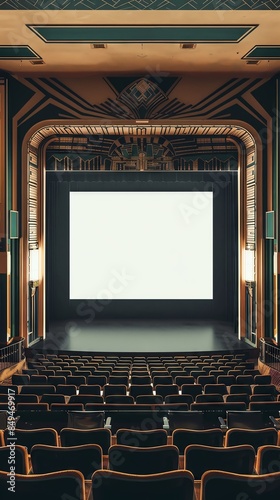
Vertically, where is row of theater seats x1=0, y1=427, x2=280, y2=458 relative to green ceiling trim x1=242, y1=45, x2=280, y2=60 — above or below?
below

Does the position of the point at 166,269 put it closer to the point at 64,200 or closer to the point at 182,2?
the point at 64,200

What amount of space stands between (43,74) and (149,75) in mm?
2794

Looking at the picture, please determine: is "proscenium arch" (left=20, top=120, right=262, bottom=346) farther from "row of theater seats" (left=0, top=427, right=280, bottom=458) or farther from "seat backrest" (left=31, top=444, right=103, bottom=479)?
"seat backrest" (left=31, top=444, right=103, bottom=479)

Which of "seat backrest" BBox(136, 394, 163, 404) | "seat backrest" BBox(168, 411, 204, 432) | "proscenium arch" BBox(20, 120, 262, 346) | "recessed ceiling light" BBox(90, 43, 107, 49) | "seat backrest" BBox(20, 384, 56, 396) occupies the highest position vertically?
"recessed ceiling light" BBox(90, 43, 107, 49)

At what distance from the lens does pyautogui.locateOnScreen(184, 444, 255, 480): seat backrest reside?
10.4ft

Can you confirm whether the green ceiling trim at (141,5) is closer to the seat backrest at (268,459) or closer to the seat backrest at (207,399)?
the seat backrest at (207,399)

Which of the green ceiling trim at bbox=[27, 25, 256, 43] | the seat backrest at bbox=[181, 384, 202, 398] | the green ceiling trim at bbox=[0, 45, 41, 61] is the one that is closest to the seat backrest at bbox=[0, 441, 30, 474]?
the seat backrest at bbox=[181, 384, 202, 398]

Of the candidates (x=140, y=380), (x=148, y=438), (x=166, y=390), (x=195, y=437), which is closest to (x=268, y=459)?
(x=195, y=437)

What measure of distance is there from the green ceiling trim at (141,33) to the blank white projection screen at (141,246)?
6.99 meters

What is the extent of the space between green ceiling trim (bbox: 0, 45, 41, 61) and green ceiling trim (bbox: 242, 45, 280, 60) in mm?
4996

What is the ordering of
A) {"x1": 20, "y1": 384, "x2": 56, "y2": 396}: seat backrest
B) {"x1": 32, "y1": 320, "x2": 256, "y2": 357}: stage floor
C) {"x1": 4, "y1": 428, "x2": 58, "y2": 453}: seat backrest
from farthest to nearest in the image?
{"x1": 32, "y1": 320, "x2": 256, "y2": 357}: stage floor < {"x1": 20, "y1": 384, "x2": 56, "y2": 396}: seat backrest < {"x1": 4, "y1": 428, "x2": 58, "y2": 453}: seat backrest

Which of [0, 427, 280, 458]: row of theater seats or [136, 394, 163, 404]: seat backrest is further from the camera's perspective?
[136, 394, 163, 404]: seat backrest

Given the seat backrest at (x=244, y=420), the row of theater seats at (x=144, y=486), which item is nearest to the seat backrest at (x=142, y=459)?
the row of theater seats at (x=144, y=486)

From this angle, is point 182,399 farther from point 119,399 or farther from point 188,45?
point 188,45
